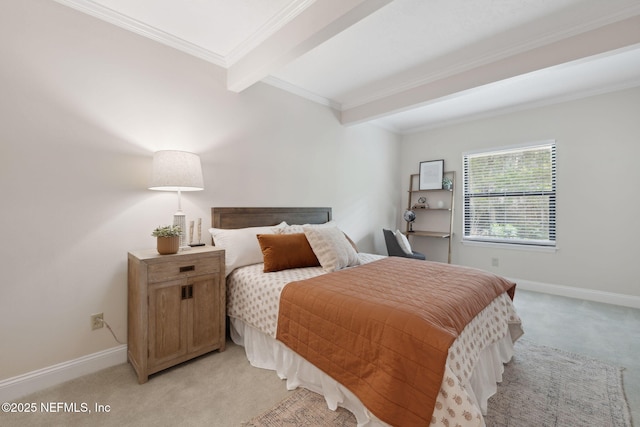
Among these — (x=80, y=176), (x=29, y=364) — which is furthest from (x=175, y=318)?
(x=80, y=176)

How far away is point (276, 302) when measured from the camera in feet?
6.32

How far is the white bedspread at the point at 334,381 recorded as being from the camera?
3.78 ft

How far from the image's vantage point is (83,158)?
196cm

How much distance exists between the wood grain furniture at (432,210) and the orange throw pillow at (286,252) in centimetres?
287

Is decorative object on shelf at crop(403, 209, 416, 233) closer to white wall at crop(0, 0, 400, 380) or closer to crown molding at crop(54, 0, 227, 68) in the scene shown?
white wall at crop(0, 0, 400, 380)

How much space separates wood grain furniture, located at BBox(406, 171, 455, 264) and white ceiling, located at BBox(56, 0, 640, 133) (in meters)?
1.88

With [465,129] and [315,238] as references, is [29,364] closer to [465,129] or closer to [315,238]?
[315,238]

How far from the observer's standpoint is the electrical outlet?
2008 millimetres

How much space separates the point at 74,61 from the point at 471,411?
3.13 metres

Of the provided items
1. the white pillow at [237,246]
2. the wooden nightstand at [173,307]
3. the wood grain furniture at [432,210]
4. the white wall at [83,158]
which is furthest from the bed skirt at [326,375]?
the wood grain furniture at [432,210]

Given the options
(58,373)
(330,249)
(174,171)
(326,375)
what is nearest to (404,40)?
(330,249)

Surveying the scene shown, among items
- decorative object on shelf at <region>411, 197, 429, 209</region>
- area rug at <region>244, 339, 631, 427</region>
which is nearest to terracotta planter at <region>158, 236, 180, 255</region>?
area rug at <region>244, 339, 631, 427</region>

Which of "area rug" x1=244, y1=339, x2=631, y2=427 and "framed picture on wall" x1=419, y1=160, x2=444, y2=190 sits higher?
"framed picture on wall" x1=419, y1=160, x2=444, y2=190

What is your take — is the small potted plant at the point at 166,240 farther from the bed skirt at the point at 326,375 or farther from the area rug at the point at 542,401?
the area rug at the point at 542,401
